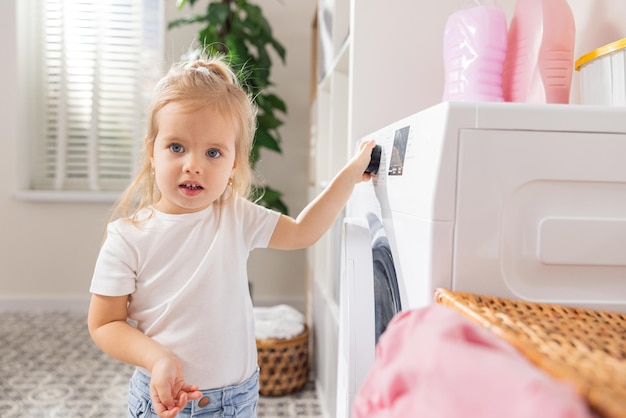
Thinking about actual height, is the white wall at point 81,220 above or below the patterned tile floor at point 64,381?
above

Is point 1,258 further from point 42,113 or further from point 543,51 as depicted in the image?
point 543,51

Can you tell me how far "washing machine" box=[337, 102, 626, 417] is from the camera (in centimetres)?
63

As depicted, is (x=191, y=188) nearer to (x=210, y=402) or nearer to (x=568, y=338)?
(x=210, y=402)

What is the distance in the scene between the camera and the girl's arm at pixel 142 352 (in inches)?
31.5

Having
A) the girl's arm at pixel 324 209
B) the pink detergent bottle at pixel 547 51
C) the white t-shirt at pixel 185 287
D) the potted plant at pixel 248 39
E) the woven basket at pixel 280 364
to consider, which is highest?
the potted plant at pixel 248 39

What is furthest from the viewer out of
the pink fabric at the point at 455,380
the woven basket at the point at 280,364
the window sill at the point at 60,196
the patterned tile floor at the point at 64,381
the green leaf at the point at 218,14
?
the window sill at the point at 60,196

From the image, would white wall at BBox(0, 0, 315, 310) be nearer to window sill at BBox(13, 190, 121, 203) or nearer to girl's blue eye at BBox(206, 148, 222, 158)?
window sill at BBox(13, 190, 121, 203)

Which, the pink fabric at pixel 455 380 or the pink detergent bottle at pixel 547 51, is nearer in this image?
the pink fabric at pixel 455 380

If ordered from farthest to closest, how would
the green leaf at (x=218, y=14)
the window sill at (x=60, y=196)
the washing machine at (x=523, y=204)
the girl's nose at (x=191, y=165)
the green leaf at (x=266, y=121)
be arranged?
the window sill at (x=60, y=196) → the green leaf at (x=266, y=121) → the green leaf at (x=218, y=14) → the girl's nose at (x=191, y=165) → the washing machine at (x=523, y=204)

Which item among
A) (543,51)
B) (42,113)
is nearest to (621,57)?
(543,51)

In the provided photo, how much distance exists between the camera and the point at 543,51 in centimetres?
97

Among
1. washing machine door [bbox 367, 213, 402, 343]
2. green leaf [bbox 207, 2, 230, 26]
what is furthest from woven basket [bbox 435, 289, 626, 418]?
green leaf [bbox 207, 2, 230, 26]

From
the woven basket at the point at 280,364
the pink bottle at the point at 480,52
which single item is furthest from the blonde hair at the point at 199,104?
the woven basket at the point at 280,364

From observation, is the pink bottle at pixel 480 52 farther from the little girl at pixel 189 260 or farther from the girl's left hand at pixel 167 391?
the girl's left hand at pixel 167 391
